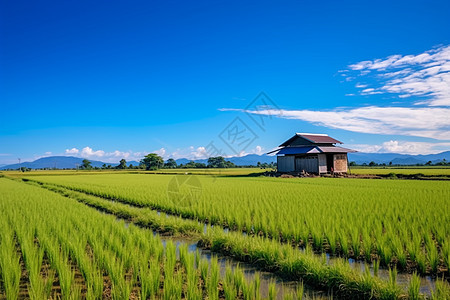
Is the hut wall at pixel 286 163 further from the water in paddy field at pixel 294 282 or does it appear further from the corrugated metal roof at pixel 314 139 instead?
the water in paddy field at pixel 294 282

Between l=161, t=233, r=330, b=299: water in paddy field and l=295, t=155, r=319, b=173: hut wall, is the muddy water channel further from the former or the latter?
l=295, t=155, r=319, b=173: hut wall

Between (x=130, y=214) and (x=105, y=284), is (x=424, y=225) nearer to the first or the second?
(x=105, y=284)

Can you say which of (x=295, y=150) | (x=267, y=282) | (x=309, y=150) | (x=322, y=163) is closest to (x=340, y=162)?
(x=322, y=163)

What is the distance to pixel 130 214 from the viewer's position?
26.8ft

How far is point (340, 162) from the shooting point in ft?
86.0

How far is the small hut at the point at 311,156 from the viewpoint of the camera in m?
24.6

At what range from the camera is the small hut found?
80.8 ft

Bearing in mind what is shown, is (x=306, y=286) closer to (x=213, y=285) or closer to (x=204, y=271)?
(x=213, y=285)

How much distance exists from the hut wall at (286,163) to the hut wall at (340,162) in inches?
147

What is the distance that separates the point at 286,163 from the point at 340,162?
4836mm

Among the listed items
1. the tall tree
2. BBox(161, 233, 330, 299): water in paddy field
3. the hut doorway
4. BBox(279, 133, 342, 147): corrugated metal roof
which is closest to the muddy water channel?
BBox(161, 233, 330, 299): water in paddy field

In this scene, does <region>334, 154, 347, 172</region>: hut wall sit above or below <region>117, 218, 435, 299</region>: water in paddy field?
above

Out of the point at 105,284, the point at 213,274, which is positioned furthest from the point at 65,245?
the point at 213,274

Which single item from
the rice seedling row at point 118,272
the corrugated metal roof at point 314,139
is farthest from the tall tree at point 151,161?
the rice seedling row at point 118,272
